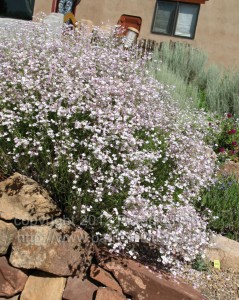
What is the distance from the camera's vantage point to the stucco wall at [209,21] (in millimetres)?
12055

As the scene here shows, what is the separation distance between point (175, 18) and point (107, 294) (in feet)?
37.2

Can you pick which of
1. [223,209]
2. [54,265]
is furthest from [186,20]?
[54,265]

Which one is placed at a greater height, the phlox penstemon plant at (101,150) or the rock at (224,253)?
the phlox penstemon plant at (101,150)

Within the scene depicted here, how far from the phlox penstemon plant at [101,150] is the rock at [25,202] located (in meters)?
0.14

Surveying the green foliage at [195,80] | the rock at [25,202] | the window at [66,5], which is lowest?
the rock at [25,202]

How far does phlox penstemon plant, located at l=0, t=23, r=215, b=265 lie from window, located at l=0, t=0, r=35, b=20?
1139 cm

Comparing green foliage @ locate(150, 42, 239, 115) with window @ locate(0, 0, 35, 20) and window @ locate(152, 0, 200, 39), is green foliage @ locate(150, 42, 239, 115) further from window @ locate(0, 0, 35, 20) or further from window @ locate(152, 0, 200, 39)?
window @ locate(0, 0, 35, 20)

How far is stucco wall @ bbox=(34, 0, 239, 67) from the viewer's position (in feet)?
39.5

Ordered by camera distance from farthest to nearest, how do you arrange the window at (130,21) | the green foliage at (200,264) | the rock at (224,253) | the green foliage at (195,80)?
the window at (130,21)
the green foliage at (195,80)
the rock at (224,253)
the green foliage at (200,264)

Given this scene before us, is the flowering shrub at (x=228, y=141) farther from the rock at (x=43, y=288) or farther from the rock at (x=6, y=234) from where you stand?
the rock at (x=6, y=234)

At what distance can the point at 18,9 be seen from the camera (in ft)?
49.6

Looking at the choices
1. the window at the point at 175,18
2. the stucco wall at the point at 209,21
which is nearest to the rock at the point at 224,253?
the stucco wall at the point at 209,21

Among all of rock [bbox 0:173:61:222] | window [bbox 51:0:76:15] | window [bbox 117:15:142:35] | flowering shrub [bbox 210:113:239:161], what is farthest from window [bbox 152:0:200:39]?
rock [bbox 0:173:61:222]

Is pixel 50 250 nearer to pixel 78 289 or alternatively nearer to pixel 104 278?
pixel 78 289
